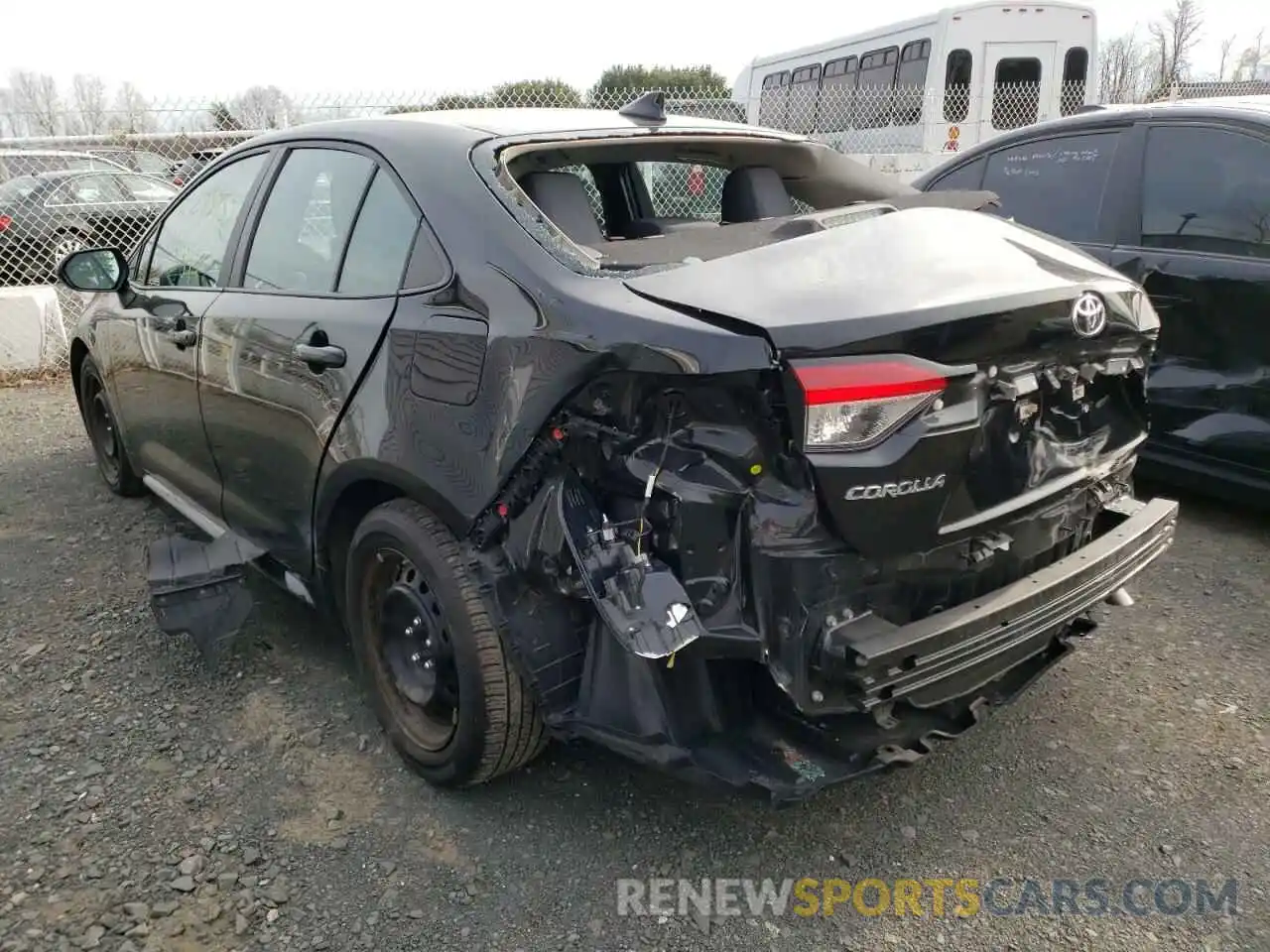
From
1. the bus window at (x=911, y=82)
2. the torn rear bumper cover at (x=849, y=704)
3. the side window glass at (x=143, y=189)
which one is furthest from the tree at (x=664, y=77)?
the torn rear bumper cover at (x=849, y=704)

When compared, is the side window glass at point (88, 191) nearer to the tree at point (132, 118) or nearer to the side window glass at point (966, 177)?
the tree at point (132, 118)

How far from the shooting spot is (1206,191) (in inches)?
164

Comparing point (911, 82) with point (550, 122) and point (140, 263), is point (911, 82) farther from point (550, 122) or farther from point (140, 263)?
point (550, 122)

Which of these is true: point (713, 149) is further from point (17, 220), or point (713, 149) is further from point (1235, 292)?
point (17, 220)

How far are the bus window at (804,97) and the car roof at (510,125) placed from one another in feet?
42.2

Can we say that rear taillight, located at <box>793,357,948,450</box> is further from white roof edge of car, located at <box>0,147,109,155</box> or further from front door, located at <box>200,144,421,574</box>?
white roof edge of car, located at <box>0,147,109,155</box>

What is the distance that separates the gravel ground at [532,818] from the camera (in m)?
2.30

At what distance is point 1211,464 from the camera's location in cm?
418

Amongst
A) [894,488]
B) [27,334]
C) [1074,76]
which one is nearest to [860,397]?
[894,488]

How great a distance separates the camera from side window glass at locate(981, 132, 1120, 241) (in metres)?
4.61

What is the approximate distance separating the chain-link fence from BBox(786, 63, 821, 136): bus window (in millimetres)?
483

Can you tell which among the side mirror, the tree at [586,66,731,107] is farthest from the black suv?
the tree at [586,66,731,107]

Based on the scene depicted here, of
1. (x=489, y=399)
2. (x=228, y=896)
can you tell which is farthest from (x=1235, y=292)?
(x=228, y=896)

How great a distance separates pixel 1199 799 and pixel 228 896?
2.49m
